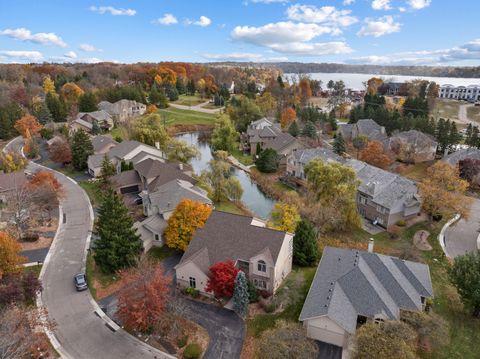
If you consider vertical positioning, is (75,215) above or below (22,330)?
below

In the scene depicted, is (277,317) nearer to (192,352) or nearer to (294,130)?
(192,352)

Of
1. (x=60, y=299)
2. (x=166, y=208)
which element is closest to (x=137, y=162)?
(x=166, y=208)

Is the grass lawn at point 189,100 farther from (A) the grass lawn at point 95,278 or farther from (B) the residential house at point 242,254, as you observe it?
(B) the residential house at point 242,254

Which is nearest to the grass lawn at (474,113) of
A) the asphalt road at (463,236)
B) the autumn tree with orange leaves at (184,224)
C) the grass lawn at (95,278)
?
the asphalt road at (463,236)

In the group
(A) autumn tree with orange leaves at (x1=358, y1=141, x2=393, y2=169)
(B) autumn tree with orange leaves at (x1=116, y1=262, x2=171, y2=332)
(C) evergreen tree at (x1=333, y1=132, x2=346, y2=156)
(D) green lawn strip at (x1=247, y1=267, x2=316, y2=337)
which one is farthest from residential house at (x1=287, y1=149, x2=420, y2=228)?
(B) autumn tree with orange leaves at (x1=116, y1=262, x2=171, y2=332)

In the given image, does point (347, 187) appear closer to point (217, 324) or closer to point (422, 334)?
point (422, 334)

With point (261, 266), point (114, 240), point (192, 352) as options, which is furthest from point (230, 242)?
point (114, 240)
